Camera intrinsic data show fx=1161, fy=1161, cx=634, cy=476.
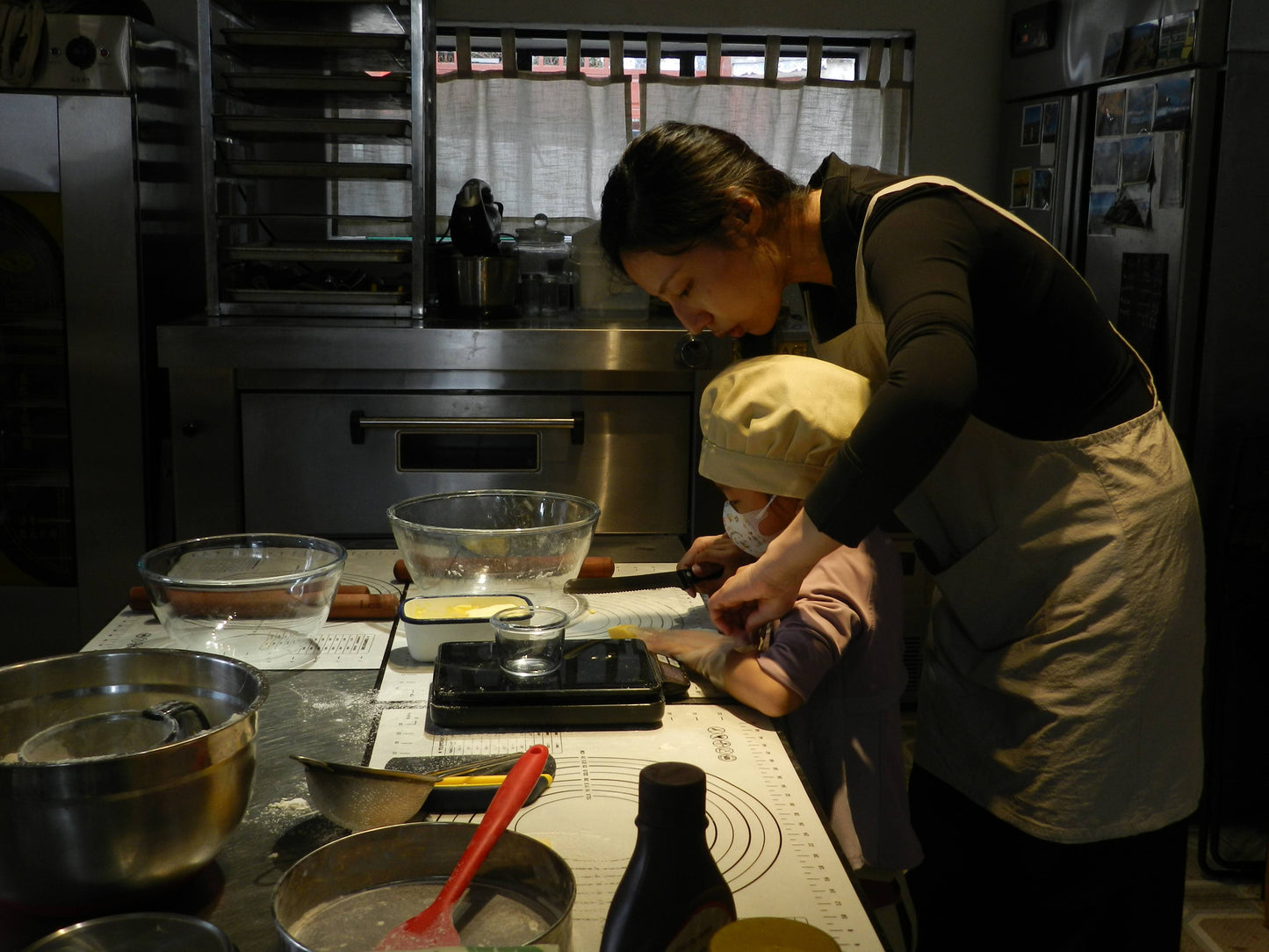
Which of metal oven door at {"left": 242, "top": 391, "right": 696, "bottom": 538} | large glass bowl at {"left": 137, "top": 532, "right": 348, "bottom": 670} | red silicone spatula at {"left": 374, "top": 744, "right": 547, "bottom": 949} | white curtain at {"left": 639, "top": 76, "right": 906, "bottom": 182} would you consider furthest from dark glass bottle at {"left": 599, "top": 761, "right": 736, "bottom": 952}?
white curtain at {"left": 639, "top": 76, "right": 906, "bottom": 182}

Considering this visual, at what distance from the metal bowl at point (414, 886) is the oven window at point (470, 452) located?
1912mm

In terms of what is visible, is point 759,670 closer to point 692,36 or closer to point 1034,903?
point 1034,903

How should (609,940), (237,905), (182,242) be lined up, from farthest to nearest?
(182,242) < (237,905) < (609,940)

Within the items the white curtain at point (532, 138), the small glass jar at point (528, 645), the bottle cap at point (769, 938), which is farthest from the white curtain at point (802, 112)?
the bottle cap at point (769, 938)

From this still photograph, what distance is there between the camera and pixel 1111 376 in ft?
4.65

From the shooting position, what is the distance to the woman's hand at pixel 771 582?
1.16 m

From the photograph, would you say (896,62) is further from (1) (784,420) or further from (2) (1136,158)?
(1) (784,420)

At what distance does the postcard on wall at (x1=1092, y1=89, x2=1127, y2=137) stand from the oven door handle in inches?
54.7

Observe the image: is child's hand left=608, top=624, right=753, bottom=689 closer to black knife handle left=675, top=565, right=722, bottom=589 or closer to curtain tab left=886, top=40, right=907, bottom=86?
black knife handle left=675, top=565, right=722, bottom=589

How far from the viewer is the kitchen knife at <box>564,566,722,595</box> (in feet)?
5.01

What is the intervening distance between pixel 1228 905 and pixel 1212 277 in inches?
51.4

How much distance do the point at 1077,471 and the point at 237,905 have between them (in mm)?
1035

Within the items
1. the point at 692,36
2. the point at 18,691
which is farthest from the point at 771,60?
the point at 18,691

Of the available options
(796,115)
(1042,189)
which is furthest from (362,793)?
(796,115)
